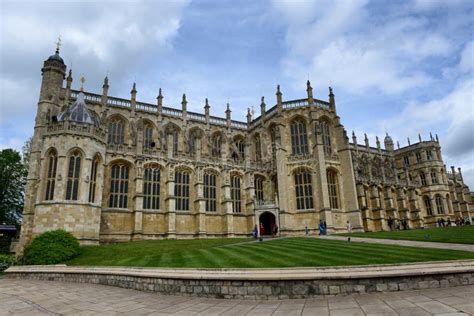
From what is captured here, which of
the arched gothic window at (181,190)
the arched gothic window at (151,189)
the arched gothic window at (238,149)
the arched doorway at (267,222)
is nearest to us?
the arched gothic window at (151,189)

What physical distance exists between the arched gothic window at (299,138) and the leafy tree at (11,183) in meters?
35.9

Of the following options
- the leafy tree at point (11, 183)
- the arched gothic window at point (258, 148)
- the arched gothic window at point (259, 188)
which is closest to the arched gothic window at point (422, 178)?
the arched gothic window at point (258, 148)

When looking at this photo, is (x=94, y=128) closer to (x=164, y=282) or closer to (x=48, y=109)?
(x=48, y=109)

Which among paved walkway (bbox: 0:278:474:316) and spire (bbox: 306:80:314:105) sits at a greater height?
spire (bbox: 306:80:314:105)

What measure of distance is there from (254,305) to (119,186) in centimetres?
2643

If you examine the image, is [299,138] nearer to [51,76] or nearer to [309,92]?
[309,92]

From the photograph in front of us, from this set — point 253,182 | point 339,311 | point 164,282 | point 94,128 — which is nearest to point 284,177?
point 253,182

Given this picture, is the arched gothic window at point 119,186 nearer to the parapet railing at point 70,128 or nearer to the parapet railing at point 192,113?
the parapet railing at point 70,128

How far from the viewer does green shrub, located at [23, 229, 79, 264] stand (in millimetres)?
20703

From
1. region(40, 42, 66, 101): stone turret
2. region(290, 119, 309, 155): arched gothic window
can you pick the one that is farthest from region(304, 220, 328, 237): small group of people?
region(40, 42, 66, 101): stone turret

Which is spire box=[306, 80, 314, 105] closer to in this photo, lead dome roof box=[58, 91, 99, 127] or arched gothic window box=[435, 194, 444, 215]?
lead dome roof box=[58, 91, 99, 127]

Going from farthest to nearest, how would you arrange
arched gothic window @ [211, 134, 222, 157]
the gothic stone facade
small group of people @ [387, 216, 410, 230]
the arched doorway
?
arched gothic window @ [211, 134, 222, 157], small group of people @ [387, 216, 410, 230], the arched doorway, the gothic stone facade

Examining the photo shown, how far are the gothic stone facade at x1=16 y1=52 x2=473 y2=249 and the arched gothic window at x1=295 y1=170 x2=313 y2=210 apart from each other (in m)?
0.12

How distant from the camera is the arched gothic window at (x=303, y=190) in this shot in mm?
35781
